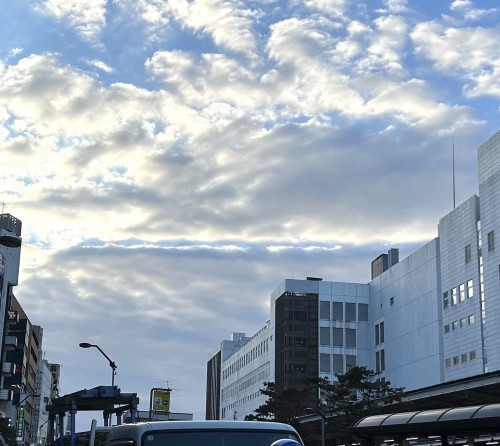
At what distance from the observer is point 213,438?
395 inches

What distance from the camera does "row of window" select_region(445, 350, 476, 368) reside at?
89.4m

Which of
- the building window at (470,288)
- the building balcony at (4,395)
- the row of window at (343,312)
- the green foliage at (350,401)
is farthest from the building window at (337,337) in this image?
the green foliage at (350,401)

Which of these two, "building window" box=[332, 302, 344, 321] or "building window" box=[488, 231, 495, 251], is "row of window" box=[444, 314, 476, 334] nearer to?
"building window" box=[488, 231, 495, 251]

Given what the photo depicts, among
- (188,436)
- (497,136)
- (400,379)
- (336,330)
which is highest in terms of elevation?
(497,136)

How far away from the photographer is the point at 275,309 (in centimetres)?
13775

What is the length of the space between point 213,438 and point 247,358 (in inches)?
6089

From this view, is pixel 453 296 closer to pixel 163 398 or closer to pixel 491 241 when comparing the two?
pixel 491 241

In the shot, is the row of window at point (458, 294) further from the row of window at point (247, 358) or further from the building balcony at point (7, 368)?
the building balcony at point (7, 368)

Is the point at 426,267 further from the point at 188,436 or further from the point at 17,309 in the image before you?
the point at 188,436

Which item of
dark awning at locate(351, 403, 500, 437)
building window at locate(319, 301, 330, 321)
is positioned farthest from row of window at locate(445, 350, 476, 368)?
dark awning at locate(351, 403, 500, 437)

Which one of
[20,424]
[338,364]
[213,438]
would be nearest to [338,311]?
[338,364]

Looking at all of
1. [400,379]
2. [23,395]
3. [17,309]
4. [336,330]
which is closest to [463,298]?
[400,379]

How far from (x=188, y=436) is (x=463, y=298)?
85816mm

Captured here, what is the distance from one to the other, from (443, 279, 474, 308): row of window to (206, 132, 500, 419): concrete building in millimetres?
126
